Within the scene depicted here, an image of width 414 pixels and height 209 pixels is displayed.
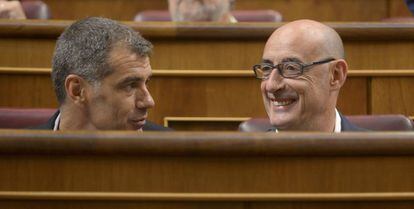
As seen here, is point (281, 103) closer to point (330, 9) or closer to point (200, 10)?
point (200, 10)

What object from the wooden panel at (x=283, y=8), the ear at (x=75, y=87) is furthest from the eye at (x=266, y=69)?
the wooden panel at (x=283, y=8)

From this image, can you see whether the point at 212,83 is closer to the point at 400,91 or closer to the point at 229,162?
the point at 400,91

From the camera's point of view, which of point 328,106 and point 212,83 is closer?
point 328,106

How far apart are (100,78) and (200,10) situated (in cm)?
74

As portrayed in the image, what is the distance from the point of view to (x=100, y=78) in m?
1.31

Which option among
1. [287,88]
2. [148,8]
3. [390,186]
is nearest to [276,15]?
[148,8]

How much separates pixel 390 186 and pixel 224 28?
0.78 meters

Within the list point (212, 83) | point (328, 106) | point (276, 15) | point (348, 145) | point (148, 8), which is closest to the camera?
point (348, 145)

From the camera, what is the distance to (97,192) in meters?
0.97

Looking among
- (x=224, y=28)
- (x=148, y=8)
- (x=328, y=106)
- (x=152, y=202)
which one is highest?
(x=148, y=8)

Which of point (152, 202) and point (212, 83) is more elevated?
point (212, 83)

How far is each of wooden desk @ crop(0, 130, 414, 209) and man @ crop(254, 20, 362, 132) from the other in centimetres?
40

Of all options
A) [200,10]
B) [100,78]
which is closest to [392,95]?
[200,10]

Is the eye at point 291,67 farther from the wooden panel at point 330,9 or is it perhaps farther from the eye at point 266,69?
the wooden panel at point 330,9
